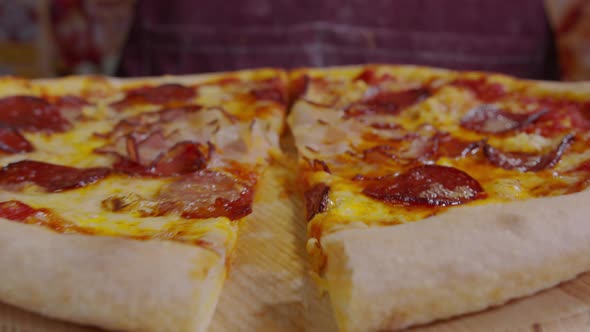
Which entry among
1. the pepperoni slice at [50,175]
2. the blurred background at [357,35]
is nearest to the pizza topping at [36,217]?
the pepperoni slice at [50,175]

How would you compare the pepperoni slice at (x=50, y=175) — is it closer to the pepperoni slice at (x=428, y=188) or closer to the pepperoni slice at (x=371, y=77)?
the pepperoni slice at (x=428, y=188)

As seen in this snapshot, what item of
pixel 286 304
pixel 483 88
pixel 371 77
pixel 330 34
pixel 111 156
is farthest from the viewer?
pixel 330 34

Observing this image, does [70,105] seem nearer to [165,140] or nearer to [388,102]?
[165,140]

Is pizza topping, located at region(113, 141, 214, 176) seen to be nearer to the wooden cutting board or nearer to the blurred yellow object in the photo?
the wooden cutting board

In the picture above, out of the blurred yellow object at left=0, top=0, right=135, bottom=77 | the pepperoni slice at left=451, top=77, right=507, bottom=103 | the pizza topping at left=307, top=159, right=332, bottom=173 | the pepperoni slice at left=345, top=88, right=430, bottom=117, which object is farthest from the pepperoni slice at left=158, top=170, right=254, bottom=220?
the blurred yellow object at left=0, top=0, right=135, bottom=77

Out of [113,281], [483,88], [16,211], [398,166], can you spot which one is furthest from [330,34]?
[113,281]

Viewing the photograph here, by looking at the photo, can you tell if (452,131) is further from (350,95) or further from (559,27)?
(559,27)
